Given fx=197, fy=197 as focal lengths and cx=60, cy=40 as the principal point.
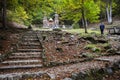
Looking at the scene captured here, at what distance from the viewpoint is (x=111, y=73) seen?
9336 millimetres

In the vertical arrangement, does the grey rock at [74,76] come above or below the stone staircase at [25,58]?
below

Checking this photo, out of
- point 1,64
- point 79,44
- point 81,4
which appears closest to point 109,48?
point 79,44

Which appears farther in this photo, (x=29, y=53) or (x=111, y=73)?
(x=29, y=53)

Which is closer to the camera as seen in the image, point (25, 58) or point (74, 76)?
point (74, 76)

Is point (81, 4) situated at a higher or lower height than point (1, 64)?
higher

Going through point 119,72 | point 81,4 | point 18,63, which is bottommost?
point 119,72

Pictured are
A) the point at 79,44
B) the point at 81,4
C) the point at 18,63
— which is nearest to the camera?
the point at 18,63

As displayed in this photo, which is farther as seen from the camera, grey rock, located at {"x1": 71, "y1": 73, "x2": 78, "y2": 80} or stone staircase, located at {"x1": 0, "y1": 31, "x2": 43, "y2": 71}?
stone staircase, located at {"x1": 0, "y1": 31, "x2": 43, "y2": 71}

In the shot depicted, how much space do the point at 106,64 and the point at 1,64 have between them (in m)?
5.27

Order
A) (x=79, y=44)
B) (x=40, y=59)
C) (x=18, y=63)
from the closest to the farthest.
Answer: (x=18, y=63), (x=40, y=59), (x=79, y=44)

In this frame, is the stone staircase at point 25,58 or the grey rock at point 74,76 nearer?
the grey rock at point 74,76

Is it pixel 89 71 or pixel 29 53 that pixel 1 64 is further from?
pixel 89 71

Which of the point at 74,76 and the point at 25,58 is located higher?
the point at 25,58

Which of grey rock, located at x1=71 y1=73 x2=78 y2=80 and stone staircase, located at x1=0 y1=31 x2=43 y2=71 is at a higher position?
stone staircase, located at x1=0 y1=31 x2=43 y2=71
